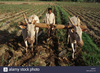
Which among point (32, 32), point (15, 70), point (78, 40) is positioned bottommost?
point (15, 70)

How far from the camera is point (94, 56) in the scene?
3.77 metres

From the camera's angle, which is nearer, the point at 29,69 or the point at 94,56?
the point at 29,69

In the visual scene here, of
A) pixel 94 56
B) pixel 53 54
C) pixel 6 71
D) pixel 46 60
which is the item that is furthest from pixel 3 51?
pixel 94 56

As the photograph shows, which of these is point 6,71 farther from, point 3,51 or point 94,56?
point 94,56

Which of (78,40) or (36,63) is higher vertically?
(78,40)

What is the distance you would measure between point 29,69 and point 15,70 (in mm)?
506

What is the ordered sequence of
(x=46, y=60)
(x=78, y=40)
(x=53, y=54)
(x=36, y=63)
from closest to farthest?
(x=78, y=40) → (x=36, y=63) → (x=46, y=60) → (x=53, y=54)

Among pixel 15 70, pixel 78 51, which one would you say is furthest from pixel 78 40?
pixel 15 70

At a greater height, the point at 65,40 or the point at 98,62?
the point at 65,40

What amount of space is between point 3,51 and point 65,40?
4143mm

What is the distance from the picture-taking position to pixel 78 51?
4.36 meters

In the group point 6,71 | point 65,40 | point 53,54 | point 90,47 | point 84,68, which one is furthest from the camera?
point 65,40

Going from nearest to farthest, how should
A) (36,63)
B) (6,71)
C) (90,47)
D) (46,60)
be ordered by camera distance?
(6,71), (36,63), (46,60), (90,47)

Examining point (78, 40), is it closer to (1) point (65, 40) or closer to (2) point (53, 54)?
(2) point (53, 54)
